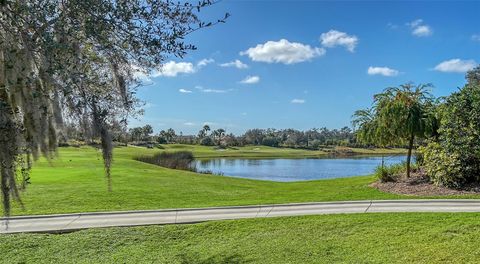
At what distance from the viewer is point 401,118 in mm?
13875

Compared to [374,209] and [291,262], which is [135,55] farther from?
[374,209]

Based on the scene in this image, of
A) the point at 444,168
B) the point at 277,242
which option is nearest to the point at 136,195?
the point at 277,242

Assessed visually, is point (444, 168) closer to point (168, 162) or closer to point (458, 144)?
point (458, 144)

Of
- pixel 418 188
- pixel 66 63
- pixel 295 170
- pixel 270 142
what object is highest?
pixel 66 63

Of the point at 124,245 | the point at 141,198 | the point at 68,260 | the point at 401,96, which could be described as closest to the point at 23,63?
the point at 68,260

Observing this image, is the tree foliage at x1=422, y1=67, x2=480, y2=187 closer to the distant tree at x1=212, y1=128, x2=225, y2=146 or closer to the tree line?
the tree line

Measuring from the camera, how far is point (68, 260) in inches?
277

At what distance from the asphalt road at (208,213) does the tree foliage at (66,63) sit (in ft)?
15.3

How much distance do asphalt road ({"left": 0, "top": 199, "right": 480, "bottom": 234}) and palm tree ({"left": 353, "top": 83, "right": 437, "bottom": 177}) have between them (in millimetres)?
4225

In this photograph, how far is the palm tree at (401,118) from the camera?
548 inches

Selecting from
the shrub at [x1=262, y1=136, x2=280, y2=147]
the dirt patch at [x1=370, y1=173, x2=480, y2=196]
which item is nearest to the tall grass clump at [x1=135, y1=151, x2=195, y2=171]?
the dirt patch at [x1=370, y1=173, x2=480, y2=196]

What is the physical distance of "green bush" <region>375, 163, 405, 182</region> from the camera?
14141 millimetres

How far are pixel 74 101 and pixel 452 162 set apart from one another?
1087cm

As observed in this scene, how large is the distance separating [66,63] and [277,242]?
4.80 metres
